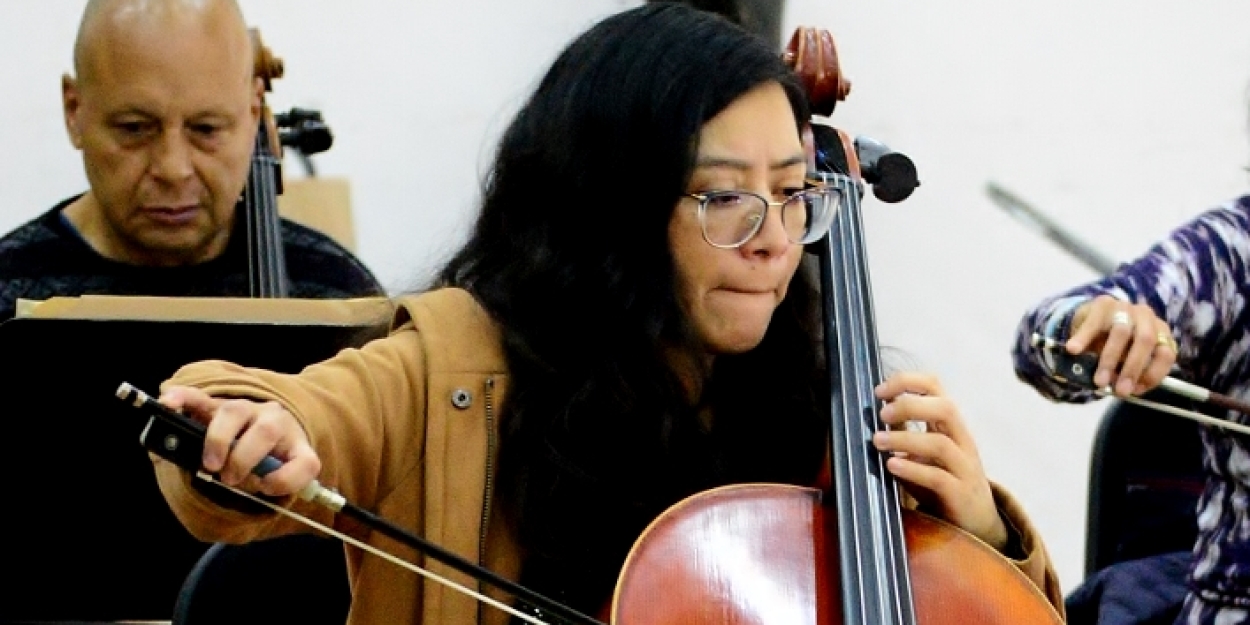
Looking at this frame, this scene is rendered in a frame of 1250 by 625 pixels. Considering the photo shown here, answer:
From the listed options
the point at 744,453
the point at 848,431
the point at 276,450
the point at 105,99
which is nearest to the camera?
the point at 276,450

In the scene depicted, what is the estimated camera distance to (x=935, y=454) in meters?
1.32

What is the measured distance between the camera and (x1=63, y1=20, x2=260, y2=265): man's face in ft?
6.88

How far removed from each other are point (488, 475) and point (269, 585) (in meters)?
0.30

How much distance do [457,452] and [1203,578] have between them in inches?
27.1

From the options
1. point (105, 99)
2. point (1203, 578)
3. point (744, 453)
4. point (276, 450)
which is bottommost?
point (1203, 578)

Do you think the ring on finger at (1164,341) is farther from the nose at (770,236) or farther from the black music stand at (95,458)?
the black music stand at (95,458)

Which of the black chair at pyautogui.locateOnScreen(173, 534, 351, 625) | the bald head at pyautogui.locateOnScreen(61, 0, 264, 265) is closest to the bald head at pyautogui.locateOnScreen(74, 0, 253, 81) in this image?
the bald head at pyautogui.locateOnScreen(61, 0, 264, 265)

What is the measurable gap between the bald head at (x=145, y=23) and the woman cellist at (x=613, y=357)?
2.48 feet

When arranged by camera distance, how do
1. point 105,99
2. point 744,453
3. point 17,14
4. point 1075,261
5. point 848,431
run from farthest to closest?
1. point 1075,261
2. point 17,14
3. point 105,99
4. point 744,453
5. point 848,431

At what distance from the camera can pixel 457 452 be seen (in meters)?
1.32

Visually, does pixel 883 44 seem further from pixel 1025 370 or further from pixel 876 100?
pixel 1025 370

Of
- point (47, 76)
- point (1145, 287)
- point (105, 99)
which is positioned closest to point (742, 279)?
point (1145, 287)

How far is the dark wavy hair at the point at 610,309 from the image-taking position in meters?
1.34

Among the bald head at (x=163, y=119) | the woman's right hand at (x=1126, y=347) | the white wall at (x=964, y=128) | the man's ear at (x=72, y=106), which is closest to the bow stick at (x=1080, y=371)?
the woman's right hand at (x=1126, y=347)
